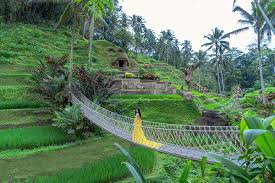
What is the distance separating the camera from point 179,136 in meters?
5.13

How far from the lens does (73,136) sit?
8266mm

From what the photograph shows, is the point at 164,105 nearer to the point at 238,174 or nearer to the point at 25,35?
the point at 238,174

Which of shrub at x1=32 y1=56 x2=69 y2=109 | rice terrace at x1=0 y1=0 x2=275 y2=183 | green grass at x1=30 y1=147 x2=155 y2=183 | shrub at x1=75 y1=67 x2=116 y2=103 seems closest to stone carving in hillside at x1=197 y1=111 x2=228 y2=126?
rice terrace at x1=0 y1=0 x2=275 y2=183

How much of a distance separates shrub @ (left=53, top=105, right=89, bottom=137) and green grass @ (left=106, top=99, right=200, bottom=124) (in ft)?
8.74

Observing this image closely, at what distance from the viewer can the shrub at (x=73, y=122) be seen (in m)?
8.10

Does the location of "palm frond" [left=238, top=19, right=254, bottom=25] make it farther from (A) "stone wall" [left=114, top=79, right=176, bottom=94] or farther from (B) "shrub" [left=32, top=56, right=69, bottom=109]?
(B) "shrub" [left=32, top=56, right=69, bottom=109]

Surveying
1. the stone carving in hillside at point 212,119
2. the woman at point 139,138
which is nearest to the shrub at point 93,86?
the stone carving in hillside at point 212,119

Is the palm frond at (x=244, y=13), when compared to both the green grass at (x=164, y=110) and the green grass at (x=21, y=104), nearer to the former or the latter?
the green grass at (x=164, y=110)

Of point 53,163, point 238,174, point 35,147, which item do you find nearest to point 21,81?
point 35,147

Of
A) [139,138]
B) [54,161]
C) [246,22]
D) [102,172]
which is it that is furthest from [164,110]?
[246,22]

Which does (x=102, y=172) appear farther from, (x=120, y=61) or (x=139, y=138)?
(x=120, y=61)

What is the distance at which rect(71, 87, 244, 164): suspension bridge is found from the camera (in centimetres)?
414

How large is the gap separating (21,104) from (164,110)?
5.79m

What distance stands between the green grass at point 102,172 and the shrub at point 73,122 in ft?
8.14
